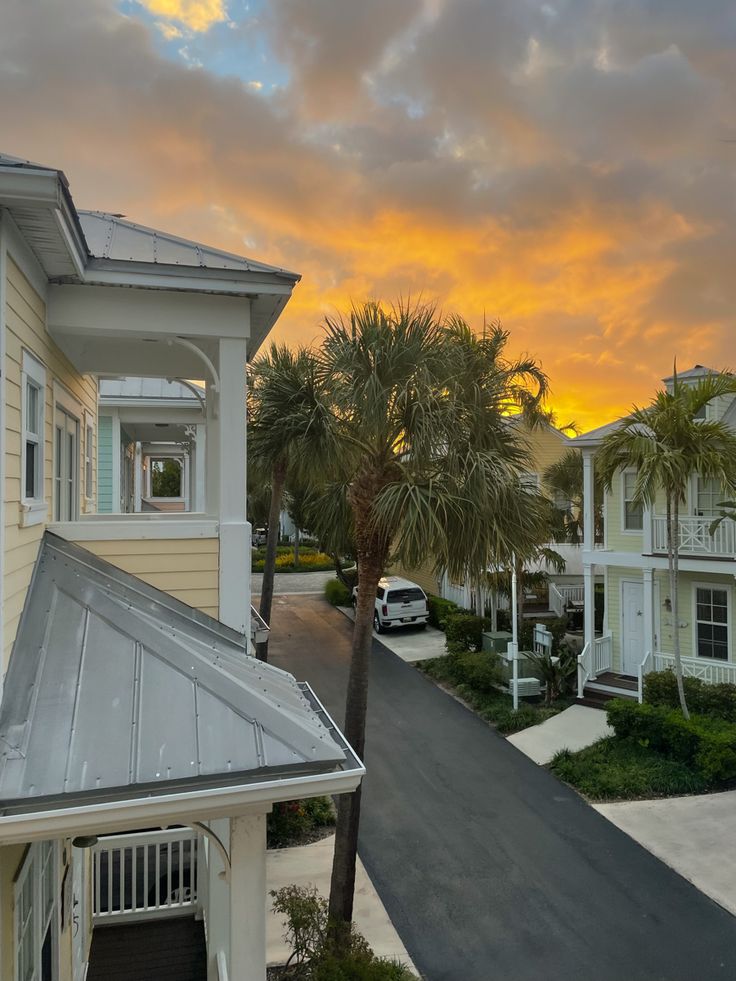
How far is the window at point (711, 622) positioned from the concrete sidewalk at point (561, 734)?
3.27 metres

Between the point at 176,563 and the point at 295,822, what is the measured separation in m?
6.06

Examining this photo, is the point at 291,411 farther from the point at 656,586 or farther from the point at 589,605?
the point at 656,586

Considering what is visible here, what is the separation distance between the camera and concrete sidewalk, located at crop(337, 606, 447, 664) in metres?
19.1

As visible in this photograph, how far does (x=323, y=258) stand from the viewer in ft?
45.4

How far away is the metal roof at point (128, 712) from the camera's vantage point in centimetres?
285

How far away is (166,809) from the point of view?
2846mm

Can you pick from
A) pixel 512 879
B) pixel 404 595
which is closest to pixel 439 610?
pixel 404 595

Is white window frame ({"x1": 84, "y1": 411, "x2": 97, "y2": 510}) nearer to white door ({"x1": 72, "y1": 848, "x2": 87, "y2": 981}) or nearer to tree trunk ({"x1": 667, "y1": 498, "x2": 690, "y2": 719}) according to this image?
white door ({"x1": 72, "y1": 848, "x2": 87, "y2": 981})

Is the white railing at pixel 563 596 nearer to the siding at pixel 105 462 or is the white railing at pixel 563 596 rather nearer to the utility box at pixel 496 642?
the utility box at pixel 496 642

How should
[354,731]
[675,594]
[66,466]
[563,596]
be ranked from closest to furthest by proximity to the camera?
[66,466] → [354,731] → [675,594] → [563,596]

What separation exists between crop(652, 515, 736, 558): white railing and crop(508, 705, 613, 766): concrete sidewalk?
4.38 m

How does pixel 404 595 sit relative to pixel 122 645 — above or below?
below

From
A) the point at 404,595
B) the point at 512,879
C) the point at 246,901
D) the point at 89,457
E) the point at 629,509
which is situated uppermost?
the point at 89,457

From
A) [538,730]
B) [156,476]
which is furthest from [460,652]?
[156,476]
